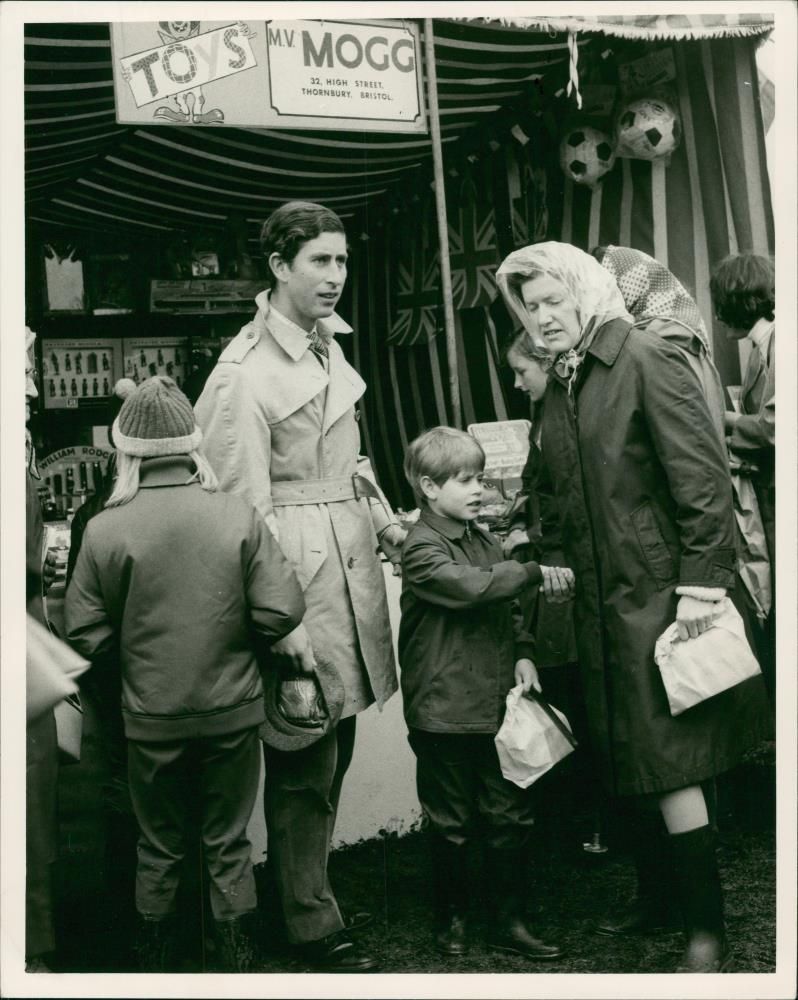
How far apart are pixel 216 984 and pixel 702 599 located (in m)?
1.57

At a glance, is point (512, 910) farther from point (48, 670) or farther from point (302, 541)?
point (48, 670)

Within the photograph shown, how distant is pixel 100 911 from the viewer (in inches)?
128

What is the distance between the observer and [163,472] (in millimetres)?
2820

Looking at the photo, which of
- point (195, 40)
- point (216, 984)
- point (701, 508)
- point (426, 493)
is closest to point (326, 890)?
point (216, 984)

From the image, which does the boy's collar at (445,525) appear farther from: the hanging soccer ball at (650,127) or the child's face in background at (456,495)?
the hanging soccer ball at (650,127)

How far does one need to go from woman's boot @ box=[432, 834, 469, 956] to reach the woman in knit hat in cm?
54

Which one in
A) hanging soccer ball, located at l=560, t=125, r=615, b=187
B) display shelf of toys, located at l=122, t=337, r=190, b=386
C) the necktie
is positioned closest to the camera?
the necktie

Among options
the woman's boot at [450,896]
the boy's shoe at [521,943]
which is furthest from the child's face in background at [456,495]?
the boy's shoe at [521,943]

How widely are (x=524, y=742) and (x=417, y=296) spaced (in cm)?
372

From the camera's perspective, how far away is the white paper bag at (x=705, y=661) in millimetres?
2787

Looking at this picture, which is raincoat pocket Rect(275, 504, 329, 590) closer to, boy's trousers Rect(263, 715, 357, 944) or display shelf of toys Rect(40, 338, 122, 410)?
boy's trousers Rect(263, 715, 357, 944)

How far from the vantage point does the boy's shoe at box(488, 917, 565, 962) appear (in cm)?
300

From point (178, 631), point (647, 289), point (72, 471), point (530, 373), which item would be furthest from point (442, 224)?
point (72, 471)

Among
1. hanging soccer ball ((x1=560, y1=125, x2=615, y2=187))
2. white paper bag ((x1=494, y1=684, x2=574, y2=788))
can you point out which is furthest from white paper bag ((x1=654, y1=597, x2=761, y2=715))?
hanging soccer ball ((x1=560, y1=125, x2=615, y2=187))
